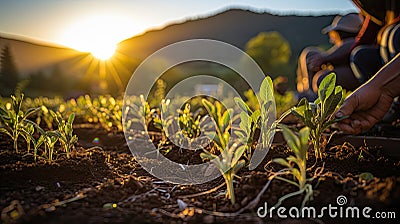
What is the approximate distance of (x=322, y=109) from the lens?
4.86 ft

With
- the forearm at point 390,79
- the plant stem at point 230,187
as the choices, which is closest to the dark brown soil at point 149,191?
the plant stem at point 230,187

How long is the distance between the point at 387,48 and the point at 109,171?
217 cm

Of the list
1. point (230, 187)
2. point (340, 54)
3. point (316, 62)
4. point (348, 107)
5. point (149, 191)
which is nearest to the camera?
point (230, 187)

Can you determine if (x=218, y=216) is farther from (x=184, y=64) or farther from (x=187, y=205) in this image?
(x=184, y=64)

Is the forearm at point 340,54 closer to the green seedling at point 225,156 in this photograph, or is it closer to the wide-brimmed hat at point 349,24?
the wide-brimmed hat at point 349,24

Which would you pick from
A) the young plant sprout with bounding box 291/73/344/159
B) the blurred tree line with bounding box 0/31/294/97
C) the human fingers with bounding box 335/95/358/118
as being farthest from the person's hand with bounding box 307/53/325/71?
the blurred tree line with bounding box 0/31/294/97

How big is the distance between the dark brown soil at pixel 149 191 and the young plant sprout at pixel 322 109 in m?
0.17

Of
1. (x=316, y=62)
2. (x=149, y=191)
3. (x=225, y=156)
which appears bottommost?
(x=149, y=191)

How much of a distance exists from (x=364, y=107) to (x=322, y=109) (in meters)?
0.34

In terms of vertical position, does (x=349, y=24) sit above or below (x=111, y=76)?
above

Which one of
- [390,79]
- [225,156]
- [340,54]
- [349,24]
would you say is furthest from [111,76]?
[225,156]

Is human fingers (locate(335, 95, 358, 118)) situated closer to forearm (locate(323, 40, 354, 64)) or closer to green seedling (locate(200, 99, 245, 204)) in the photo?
green seedling (locate(200, 99, 245, 204))

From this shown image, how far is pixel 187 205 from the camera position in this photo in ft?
3.78

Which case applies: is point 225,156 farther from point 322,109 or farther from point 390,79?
point 390,79
